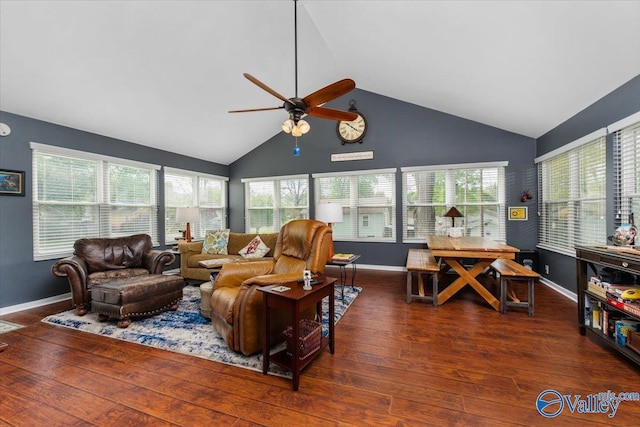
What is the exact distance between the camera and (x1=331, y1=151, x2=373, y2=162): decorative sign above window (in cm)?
559

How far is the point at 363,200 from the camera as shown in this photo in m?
5.71

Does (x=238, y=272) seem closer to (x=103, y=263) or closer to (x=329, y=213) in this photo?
(x=329, y=213)

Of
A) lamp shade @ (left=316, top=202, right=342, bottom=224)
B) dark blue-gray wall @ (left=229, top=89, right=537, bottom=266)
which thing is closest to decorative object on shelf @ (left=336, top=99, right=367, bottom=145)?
dark blue-gray wall @ (left=229, top=89, right=537, bottom=266)

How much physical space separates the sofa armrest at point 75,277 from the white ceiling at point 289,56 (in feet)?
6.74

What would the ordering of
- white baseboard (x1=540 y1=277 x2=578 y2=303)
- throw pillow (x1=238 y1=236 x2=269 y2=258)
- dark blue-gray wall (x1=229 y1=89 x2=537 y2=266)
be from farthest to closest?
dark blue-gray wall (x1=229 y1=89 x2=537 y2=266)
throw pillow (x1=238 y1=236 x2=269 y2=258)
white baseboard (x1=540 y1=277 x2=578 y2=303)

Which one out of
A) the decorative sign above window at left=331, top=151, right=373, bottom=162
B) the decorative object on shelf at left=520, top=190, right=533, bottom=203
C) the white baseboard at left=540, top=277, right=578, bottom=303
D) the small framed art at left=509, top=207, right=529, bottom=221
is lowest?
the white baseboard at left=540, top=277, right=578, bottom=303

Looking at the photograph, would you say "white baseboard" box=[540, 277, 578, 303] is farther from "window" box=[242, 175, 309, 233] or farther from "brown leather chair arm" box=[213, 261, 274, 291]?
"window" box=[242, 175, 309, 233]

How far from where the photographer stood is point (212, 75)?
3.95m

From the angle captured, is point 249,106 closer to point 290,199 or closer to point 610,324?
point 290,199

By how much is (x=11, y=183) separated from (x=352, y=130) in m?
5.24

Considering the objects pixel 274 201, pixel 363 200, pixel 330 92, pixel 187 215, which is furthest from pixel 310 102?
pixel 274 201

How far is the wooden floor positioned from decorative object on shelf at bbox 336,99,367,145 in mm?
3926

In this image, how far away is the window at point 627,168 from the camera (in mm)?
2641

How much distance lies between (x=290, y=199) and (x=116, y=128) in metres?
3.41
